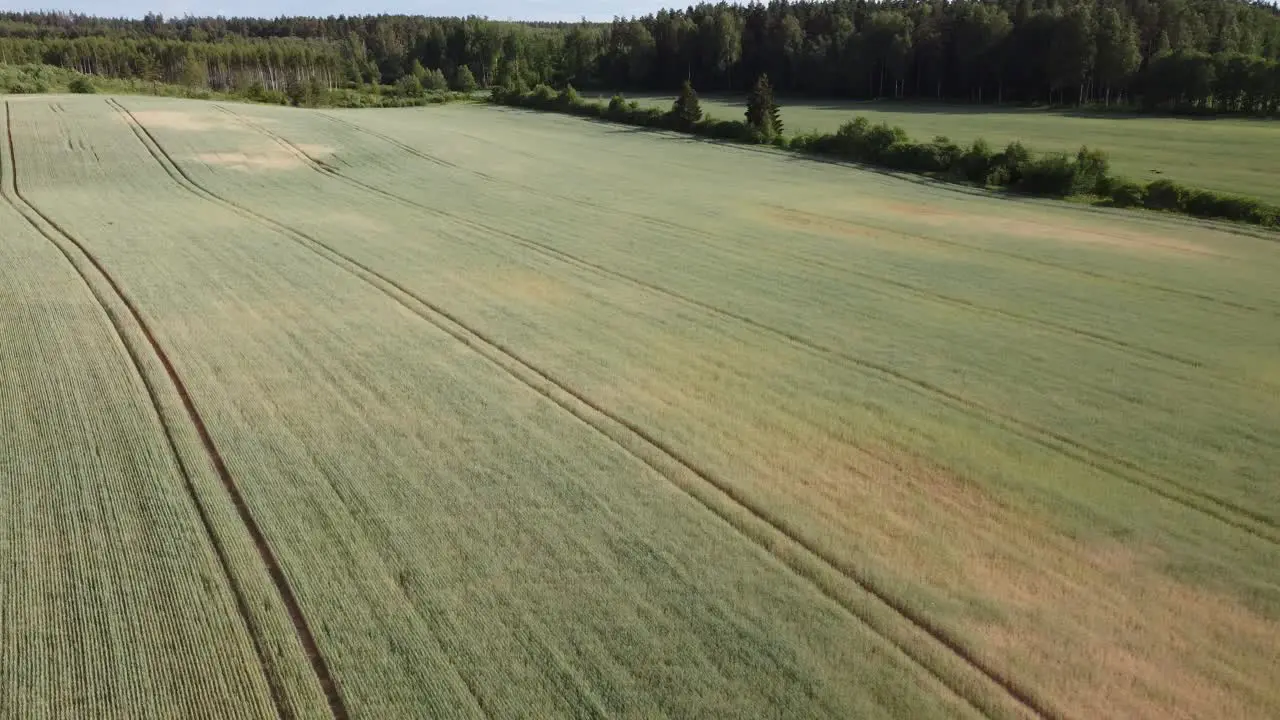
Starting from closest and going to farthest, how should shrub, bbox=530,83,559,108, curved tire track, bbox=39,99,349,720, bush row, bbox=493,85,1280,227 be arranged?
curved tire track, bbox=39,99,349,720
bush row, bbox=493,85,1280,227
shrub, bbox=530,83,559,108

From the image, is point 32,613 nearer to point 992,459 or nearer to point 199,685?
point 199,685

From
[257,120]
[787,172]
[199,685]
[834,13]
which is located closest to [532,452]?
[199,685]

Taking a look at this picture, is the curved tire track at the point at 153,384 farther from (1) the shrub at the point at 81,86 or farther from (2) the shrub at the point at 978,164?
(1) the shrub at the point at 81,86

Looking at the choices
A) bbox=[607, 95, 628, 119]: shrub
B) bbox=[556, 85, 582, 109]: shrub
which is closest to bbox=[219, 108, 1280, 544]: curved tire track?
bbox=[607, 95, 628, 119]: shrub

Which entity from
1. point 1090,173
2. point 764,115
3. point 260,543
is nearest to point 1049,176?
point 1090,173

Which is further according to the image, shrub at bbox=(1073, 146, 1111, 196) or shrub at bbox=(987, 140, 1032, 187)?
shrub at bbox=(987, 140, 1032, 187)

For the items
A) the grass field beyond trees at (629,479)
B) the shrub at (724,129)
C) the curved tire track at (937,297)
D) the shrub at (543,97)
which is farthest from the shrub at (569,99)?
the grass field beyond trees at (629,479)

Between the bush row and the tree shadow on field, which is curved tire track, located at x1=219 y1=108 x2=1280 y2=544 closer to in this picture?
the tree shadow on field
